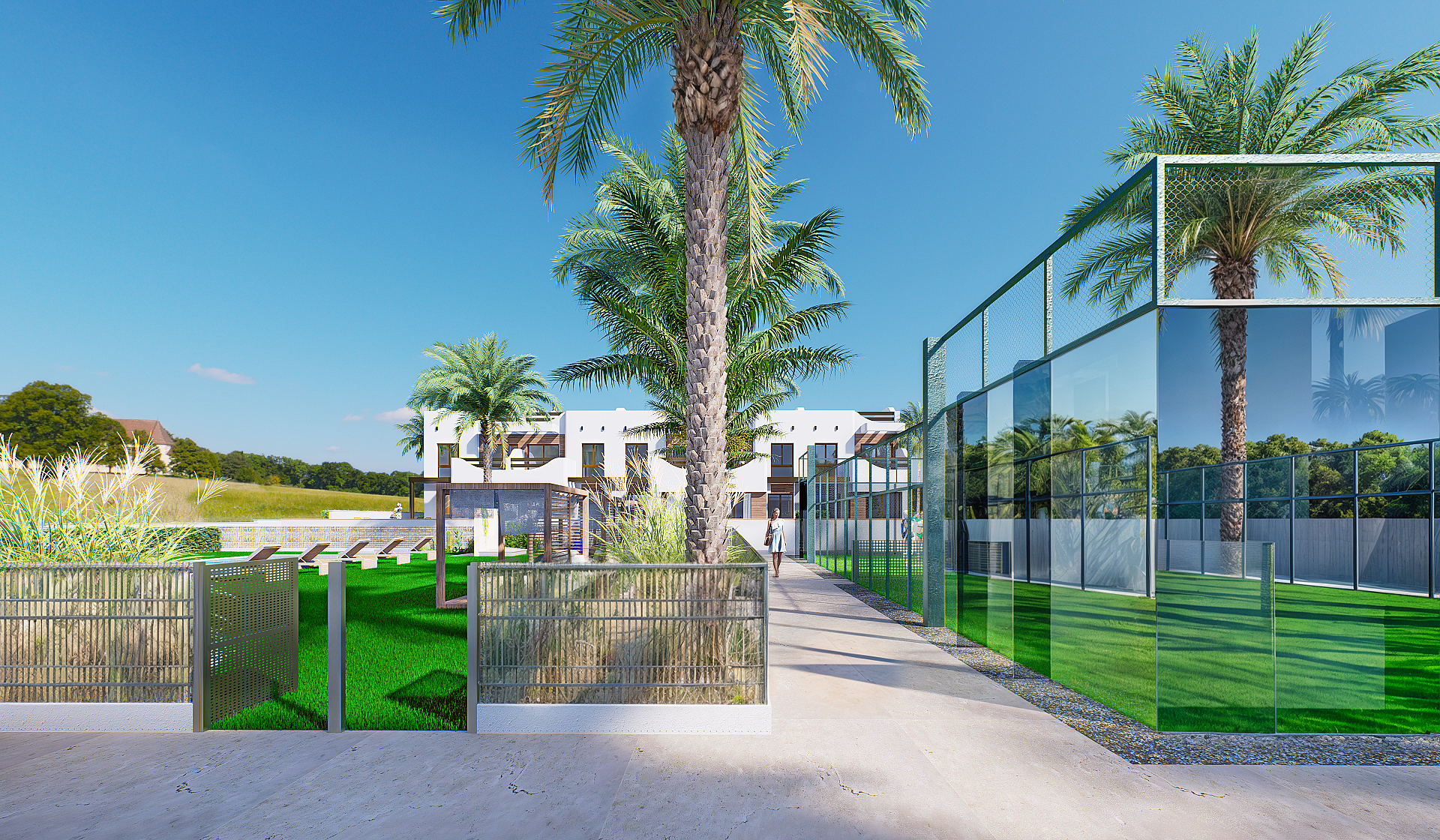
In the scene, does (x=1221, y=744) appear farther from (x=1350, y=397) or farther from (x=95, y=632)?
(x=1350, y=397)

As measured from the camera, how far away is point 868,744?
518 centimetres

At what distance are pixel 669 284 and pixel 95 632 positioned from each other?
376 inches

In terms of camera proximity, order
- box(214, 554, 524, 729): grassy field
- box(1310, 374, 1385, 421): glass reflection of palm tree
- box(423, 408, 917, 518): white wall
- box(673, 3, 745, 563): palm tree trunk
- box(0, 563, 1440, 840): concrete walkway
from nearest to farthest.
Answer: box(0, 563, 1440, 840): concrete walkway
box(214, 554, 524, 729): grassy field
box(673, 3, 745, 563): palm tree trunk
box(1310, 374, 1385, 421): glass reflection of palm tree
box(423, 408, 917, 518): white wall

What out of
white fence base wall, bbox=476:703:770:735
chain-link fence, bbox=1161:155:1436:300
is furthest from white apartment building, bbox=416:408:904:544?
white fence base wall, bbox=476:703:770:735

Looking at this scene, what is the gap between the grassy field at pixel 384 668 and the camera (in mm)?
5840

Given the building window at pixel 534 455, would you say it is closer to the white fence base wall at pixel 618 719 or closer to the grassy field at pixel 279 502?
the grassy field at pixel 279 502

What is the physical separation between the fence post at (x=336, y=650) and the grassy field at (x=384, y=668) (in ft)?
1.19

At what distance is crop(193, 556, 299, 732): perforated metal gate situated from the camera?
5.44 meters

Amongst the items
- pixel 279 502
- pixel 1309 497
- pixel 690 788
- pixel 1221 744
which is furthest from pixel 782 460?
pixel 690 788

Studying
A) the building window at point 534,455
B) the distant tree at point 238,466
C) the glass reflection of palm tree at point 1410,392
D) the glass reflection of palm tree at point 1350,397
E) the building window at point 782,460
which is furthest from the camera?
the distant tree at point 238,466

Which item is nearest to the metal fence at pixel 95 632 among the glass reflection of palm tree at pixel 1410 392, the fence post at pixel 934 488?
the fence post at pixel 934 488

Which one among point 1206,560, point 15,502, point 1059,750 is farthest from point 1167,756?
point 1206,560

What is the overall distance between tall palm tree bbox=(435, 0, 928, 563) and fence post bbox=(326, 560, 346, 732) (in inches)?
123

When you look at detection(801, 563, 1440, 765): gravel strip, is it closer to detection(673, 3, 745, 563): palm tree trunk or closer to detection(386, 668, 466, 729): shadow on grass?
detection(673, 3, 745, 563): palm tree trunk
